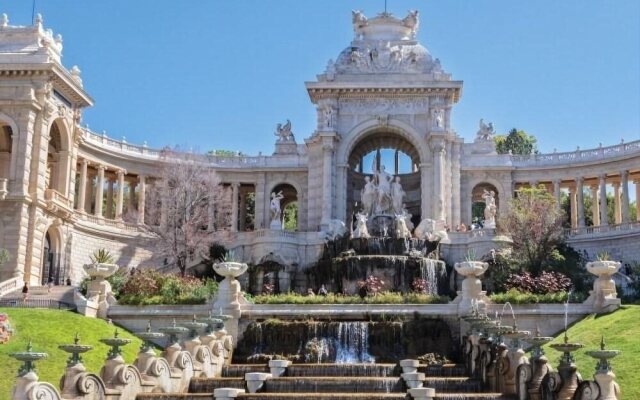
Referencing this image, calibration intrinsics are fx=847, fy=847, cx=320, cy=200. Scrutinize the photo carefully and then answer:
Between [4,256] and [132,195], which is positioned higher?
[132,195]

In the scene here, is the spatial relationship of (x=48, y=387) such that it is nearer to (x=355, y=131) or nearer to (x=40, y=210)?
(x=40, y=210)

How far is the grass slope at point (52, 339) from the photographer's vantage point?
87.3ft

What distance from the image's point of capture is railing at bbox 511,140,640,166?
68438 mm

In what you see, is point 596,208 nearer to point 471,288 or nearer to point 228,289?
point 471,288

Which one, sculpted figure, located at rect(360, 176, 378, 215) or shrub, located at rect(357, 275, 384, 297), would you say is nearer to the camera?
shrub, located at rect(357, 275, 384, 297)

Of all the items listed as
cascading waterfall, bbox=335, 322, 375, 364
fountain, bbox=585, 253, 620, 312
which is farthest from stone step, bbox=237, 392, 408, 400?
fountain, bbox=585, 253, 620, 312

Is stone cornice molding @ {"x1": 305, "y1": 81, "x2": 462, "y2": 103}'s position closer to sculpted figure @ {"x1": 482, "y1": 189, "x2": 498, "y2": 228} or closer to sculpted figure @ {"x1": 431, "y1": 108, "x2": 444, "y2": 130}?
sculpted figure @ {"x1": 431, "y1": 108, "x2": 444, "y2": 130}

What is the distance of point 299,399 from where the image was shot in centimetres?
2342

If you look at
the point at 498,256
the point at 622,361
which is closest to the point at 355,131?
the point at 498,256

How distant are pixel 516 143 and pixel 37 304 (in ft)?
225

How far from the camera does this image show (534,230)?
5253 cm

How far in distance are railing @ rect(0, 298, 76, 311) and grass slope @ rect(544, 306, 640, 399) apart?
2105 centimetres

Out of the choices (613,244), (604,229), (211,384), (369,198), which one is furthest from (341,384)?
(604,229)

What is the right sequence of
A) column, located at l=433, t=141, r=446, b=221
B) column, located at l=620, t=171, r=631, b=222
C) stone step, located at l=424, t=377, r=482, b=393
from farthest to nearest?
1. column, located at l=620, t=171, r=631, b=222
2. column, located at l=433, t=141, r=446, b=221
3. stone step, located at l=424, t=377, r=482, b=393
